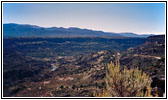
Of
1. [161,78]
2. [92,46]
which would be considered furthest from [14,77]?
[92,46]

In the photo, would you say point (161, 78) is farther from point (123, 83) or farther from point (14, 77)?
point (14, 77)

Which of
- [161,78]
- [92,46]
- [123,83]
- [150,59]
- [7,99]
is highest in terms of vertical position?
[7,99]

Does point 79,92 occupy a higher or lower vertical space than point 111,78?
lower

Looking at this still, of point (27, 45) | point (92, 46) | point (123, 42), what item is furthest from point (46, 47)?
point (123, 42)

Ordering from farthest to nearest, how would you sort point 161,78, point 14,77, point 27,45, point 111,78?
point 27,45 → point 14,77 → point 161,78 → point 111,78

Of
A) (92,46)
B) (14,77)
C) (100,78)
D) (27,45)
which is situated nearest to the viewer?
(100,78)

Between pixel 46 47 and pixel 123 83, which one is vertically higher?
pixel 123 83

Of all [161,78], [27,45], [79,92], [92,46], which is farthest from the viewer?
[92,46]

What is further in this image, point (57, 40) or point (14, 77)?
point (57, 40)

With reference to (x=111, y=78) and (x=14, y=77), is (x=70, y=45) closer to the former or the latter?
(x=14, y=77)
